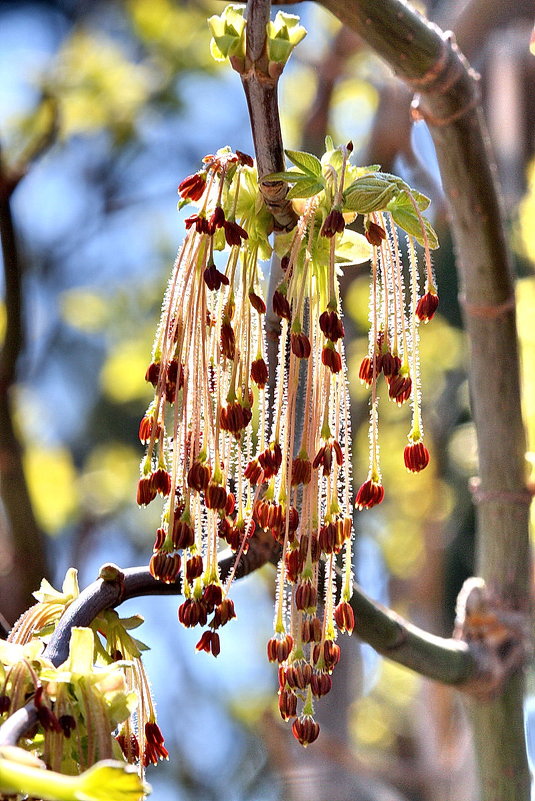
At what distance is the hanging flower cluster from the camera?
0.93 metres

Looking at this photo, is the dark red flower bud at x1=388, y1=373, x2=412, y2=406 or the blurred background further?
the blurred background

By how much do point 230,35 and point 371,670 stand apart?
5.26 meters

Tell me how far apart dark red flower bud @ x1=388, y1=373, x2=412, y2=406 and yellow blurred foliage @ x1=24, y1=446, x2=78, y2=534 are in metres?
4.61

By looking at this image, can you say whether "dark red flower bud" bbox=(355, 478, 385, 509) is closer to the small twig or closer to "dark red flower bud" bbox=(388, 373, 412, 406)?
"dark red flower bud" bbox=(388, 373, 412, 406)

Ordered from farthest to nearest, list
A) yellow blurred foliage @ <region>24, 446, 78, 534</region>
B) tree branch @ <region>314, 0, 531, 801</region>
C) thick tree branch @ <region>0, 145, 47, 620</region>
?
yellow blurred foliage @ <region>24, 446, 78, 534</region>, thick tree branch @ <region>0, 145, 47, 620</region>, tree branch @ <region>314, 0, 531, 801</region>

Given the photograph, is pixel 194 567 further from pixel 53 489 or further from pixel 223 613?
pixel 53 489

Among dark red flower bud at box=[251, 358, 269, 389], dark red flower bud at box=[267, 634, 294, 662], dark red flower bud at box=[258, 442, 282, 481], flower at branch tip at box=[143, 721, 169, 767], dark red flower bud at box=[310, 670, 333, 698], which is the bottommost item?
flower at branch tip at box=[143, 721, 169, 767]

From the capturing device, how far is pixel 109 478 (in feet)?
19.1

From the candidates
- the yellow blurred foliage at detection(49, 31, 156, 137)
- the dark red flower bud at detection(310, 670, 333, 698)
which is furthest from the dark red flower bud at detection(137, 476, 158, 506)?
the yellow blurred foliage at detection(49, 31, 156, 137)

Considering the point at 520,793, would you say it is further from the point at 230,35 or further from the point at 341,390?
the point at 230,35

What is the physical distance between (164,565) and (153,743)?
→ 17 centimetres

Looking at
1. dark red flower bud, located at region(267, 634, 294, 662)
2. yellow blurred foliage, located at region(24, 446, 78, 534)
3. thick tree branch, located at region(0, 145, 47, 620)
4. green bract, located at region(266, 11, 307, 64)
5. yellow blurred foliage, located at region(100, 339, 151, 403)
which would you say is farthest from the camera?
yellow blurred foliage, located at region(24, 446, 78, 534)

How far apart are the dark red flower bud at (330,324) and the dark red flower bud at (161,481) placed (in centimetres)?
19

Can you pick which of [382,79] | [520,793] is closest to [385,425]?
[382,79]
